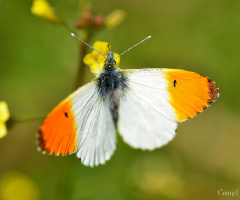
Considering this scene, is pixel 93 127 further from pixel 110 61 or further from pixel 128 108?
pixel 110 61

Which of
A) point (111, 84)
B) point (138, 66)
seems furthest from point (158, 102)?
point (138, 66)

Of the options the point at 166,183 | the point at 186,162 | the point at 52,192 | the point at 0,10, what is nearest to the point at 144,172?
the point at 166,183

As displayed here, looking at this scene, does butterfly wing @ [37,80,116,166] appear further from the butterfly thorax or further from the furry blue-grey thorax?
the furry blue-grey thorax

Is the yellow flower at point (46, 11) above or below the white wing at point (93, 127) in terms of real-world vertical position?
above

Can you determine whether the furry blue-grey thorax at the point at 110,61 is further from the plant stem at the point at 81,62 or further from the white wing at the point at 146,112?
the plant stem at the point at 81,62

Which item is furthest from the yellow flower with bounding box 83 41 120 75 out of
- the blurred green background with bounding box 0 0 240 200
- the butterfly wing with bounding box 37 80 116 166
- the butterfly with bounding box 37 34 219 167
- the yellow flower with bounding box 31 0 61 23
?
the blurred green background with bounding box 0 0 240 200

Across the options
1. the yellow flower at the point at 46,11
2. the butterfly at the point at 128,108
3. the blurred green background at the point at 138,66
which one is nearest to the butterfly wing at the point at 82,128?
the butterfly at the point at 128,108
